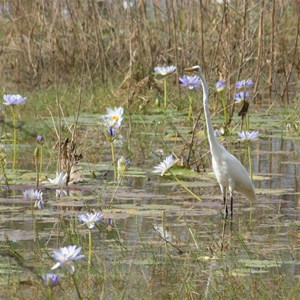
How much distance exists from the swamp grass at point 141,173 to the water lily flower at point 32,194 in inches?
3.1

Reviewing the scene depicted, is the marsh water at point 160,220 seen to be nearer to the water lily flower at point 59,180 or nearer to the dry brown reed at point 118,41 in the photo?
the water lily flower at point 59,180

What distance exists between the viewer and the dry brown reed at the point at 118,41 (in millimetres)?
10531

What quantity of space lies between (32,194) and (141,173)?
123 centimetres

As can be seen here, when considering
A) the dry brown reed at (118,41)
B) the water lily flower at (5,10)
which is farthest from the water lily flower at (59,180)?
the water lily flower at (5,10)

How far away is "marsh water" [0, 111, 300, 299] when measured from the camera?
4418 millimetres

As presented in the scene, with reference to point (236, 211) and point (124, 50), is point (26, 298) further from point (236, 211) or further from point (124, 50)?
point (124, 50)

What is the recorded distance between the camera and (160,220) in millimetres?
5543

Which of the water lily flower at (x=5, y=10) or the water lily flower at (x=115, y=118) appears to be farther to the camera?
the water lily flower at (x=5, y=10)

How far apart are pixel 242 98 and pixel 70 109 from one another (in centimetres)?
264

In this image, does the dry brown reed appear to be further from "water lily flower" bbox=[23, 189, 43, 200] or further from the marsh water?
"water lily flower" bbox=[23, 189, 43, 200]

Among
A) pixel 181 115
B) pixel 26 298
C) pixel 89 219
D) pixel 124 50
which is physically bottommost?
pixel 26 298

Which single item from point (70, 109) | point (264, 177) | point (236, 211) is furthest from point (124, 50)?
point (236, 211)

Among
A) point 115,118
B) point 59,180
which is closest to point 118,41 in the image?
point 115,118

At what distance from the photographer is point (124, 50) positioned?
1169 centimetres
